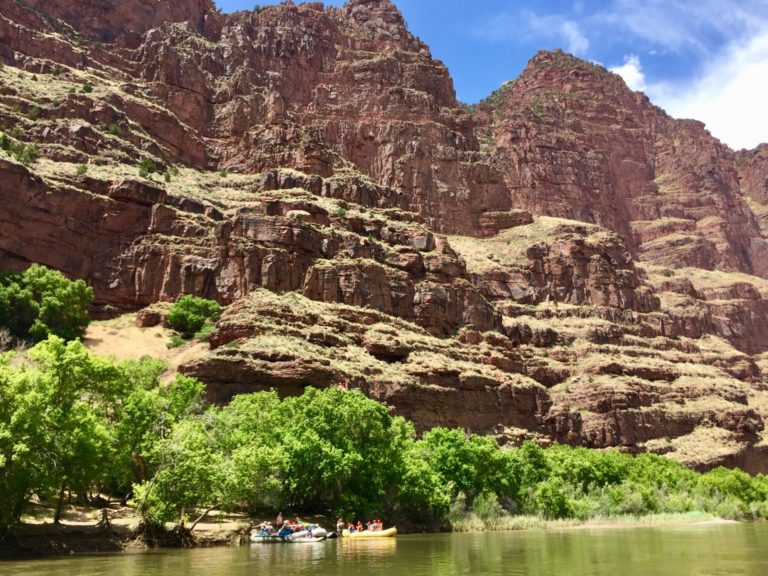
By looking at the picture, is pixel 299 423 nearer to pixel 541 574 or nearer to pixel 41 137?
pixel 541 574

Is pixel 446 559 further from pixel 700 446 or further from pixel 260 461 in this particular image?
pixel 700 446

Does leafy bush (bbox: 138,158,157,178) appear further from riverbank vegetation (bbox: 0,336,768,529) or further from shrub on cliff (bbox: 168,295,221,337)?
riverbank vegetation (bbox: 0,336,768,529)

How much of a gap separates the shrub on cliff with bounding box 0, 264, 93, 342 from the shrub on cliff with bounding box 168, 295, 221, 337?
10.3 meters

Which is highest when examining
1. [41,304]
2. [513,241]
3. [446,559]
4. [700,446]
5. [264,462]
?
[513,241]

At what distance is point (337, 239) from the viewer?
97.2 meters

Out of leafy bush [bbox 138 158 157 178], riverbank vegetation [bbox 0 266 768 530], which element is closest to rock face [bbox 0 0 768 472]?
leafy bush [bbox 138 158 157 178]

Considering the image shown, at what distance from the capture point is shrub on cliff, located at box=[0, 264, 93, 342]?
78750 mm

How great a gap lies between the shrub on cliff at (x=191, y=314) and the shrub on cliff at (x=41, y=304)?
33.8ft

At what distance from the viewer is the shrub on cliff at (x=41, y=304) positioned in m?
78.8

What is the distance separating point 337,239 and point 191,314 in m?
22.6

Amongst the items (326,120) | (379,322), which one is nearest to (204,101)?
(326,120)

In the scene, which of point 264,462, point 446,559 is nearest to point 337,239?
point 264,462

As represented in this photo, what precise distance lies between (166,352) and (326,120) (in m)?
94.3

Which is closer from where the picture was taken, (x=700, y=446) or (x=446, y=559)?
(x=446, y=559)
